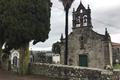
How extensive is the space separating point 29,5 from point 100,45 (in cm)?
1584

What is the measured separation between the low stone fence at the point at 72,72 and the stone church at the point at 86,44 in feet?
44.7

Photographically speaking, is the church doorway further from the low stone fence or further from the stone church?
the low stone fence

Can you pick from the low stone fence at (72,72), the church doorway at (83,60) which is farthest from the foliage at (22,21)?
the church doorway at (83,60)

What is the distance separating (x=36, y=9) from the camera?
2017cm

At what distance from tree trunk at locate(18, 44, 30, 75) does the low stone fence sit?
55 cm

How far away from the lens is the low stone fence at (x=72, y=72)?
1484 cm

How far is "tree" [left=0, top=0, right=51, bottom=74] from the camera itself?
1909 cm

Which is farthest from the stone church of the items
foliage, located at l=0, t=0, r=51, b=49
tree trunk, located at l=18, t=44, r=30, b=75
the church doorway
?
foliage, located at l=0, t=0, r=51, b=49

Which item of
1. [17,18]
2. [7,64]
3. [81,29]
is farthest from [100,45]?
[17,18]

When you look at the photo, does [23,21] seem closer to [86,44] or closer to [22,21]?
[22,21]

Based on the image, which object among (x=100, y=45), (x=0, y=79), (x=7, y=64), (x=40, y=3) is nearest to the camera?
(x=0, y=79)

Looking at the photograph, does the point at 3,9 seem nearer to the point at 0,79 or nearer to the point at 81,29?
the point at 0,79

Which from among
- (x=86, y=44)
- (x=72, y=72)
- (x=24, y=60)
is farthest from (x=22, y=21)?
(x=86, y=44)

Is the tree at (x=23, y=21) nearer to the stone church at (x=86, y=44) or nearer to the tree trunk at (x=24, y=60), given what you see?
the tree trunk at (x=24, y=60)
